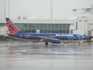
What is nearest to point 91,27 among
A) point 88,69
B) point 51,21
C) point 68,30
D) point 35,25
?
point 68,30

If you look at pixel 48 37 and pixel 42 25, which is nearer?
pixel 48 37

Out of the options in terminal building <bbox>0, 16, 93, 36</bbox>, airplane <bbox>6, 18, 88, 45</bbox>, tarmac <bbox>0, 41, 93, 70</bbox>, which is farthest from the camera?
terminal building <bbox>0, 16, 93, 36</bbox>

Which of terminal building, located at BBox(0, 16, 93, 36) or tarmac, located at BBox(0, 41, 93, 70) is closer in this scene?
tarmac, located at BBox(0, 41, 93, 70)

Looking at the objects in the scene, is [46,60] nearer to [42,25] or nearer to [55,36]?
[55,36]

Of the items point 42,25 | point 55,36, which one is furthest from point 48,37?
point 42,25

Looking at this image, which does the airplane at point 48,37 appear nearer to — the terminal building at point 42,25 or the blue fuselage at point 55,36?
the blue fuselage at point 55,36

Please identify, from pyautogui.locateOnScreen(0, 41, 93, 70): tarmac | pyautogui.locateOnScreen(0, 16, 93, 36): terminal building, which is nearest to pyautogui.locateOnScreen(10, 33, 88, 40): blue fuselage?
pyautogui.locateOnScreen(0, 41, 93, 70): tarmac

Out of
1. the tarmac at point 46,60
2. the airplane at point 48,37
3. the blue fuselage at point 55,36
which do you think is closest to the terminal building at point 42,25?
the airplane at point 48,37

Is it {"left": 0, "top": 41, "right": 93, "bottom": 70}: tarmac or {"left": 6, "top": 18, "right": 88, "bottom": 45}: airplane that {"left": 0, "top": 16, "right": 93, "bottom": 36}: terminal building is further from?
{"left": 0, "top": 41, "right": 93, "bottom": 70}: tarmac

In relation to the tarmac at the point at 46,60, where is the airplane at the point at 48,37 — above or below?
above

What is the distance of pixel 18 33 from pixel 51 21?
2509 centimetres

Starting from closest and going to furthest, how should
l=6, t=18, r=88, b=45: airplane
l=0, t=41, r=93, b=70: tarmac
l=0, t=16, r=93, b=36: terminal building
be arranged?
1. l=0, t=41, r=93, b=70: tarmac
2. l=6, t=18, r=88, b=45: airplane
3. l=0, t=16, r=93, b=36: terminal building

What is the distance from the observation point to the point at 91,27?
6512 cm

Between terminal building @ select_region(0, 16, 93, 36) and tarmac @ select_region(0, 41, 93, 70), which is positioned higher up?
terminal building @ select_region(0, 16, 93, 36)
